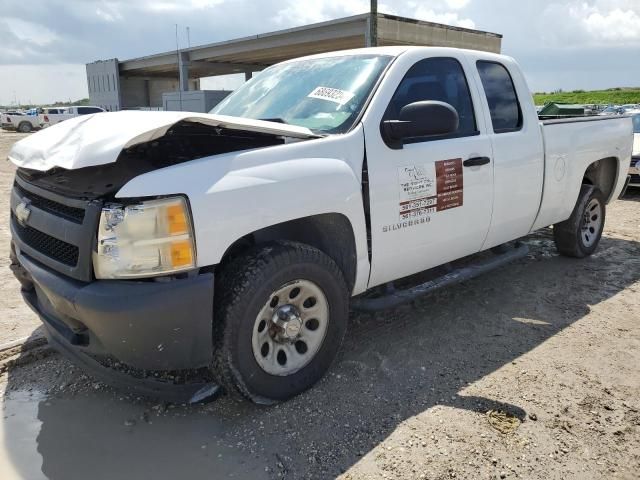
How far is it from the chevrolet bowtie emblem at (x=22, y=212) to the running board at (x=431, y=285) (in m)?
1.98

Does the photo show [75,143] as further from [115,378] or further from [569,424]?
[569,424]

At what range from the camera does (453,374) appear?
3.46 m

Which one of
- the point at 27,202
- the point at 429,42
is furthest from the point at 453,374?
the point at 429,42

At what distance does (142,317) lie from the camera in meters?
2.46

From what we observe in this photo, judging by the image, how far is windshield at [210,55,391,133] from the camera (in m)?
3.47

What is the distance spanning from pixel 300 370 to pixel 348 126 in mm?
1457

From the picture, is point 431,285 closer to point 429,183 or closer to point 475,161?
point 429,183

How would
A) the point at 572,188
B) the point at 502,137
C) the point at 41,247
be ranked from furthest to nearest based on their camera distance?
the point at 572,188
the point at 502,137
the point at 41,247

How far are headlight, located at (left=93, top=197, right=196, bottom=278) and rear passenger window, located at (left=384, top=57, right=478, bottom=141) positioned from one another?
5.15ft

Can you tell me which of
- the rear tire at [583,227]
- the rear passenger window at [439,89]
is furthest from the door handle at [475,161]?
the rear tire at [583,227]

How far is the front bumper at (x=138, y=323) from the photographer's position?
246 centimetres

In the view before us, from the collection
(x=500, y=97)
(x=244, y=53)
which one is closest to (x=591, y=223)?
(x=500, y=97)

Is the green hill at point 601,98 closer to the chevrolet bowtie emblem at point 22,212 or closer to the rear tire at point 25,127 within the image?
the rear tire at point 25,127

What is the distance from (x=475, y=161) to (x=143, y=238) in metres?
2.44
